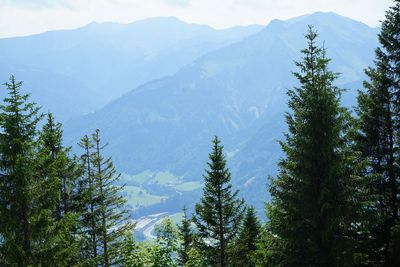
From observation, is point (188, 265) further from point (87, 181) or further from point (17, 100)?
point (17, 100)

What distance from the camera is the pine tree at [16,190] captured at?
691 inches

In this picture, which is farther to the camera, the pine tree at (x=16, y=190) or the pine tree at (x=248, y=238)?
the pine tree at (x=248, y=238)

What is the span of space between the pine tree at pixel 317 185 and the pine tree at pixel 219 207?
376 inches

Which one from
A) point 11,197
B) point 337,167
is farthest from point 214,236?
point 11,197

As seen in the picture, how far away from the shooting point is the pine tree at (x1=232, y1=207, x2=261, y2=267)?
3356cm

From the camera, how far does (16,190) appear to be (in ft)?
57.9

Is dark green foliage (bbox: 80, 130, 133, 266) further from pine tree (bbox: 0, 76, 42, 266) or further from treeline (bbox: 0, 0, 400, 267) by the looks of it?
pine tree (bbox: 0, 76, 42, 266)

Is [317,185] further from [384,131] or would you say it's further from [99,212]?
[99,212]

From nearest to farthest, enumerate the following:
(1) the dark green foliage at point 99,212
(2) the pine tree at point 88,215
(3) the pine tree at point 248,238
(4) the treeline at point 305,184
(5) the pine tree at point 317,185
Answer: (4) the treeline at point 305,184, (5) the pine tree at point 317,185, (2) the pine tree at point 88,215, (1) the dark green foliage at point 99,212, (3) the pine tree at point 248,238

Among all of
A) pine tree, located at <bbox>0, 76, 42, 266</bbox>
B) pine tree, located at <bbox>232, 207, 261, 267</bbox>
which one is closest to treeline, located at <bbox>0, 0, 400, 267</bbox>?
pine tree, located at <bbox>0, 76, 42, 266</bbox>

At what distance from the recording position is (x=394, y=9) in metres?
26.4

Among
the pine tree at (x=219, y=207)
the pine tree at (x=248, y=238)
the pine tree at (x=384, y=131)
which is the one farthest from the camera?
the pine tree at (x=248, y=238)

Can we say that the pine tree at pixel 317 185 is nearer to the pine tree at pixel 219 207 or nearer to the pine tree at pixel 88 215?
the pine tree at pixel 219 207

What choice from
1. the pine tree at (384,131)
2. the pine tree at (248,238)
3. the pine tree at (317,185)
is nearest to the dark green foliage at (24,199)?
the pine tree at (317,185)
